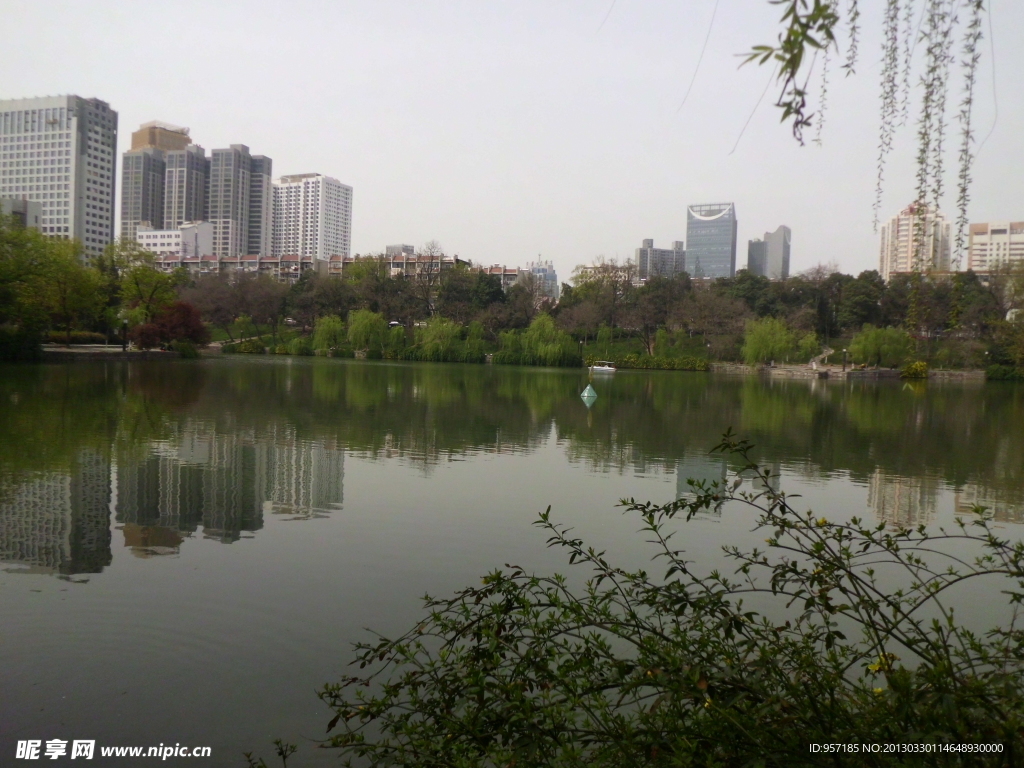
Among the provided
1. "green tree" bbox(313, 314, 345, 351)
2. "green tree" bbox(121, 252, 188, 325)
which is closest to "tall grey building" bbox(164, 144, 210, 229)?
"green tree" bbox(313, 314, 345, 351)

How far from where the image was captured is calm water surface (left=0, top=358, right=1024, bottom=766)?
3.80 m

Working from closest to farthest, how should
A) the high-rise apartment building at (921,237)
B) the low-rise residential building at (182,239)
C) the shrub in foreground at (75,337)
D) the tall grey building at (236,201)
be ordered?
1. the high-rise apartment building at (921,237)
2. the shrub in foreground at (75,337)
3. the low-rise residential building at (182,239)
4. the tall grey building at (236,201)

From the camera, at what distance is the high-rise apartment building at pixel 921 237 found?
3.01 metres

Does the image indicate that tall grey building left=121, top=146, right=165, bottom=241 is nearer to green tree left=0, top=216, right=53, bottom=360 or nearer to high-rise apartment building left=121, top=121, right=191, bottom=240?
high-rise apartment building left=121, top=121, right=191, bottom=240

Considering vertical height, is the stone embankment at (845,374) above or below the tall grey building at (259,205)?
below

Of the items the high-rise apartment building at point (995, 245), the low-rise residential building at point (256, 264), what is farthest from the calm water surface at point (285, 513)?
the low-rise residential building at point (256, 264)

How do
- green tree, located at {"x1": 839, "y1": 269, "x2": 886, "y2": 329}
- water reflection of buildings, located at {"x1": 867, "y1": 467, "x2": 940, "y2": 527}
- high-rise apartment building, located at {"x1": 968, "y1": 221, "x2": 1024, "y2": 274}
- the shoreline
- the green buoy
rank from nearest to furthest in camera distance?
high-rise apartment building, located at {"x1": 968, "y1": 221, "x2": 1024, "y2": 274} → water reflection of buildings, located at {"x1": 867, "y1": 467, "x2": 940, "y2": 527} → the green buoy → the shoreline → green tree, located at {"x1": 839, "y1": 269, "x2": 886, "y2": 329}

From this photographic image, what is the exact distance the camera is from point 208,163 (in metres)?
121

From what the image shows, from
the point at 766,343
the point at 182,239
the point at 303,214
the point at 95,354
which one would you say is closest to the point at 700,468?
the point at 95,354

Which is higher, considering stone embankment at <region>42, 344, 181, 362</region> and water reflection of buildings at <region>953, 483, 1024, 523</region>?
stone embankment at <region>42, 344, 181, 362</region>

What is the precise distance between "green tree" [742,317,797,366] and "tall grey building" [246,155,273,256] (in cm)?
9072

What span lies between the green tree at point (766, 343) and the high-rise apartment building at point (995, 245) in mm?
43286

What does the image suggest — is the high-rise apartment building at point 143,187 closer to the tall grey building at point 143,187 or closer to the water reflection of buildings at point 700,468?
the tall grey building at point 143,187

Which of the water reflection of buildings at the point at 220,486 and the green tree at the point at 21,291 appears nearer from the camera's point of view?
the water reflection of buildings at the point at 220,486
